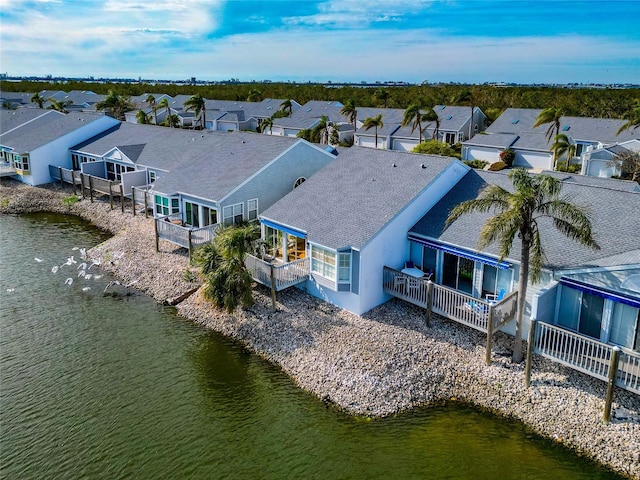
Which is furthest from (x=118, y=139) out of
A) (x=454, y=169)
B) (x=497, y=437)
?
(x=497, y=437)

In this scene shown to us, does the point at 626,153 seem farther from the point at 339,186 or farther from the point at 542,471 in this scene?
the point at 542,471

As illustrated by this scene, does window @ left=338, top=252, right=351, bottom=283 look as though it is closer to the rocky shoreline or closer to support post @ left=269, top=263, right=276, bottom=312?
the rocky shoreline

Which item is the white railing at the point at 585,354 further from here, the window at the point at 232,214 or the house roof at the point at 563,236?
the window at the point at 232,214

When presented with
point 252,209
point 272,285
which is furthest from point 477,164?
point 272,285

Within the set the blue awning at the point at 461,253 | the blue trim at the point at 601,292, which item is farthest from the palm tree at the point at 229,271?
the blue trim at the point at 601,292

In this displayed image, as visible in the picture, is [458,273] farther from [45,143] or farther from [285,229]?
[45,143]

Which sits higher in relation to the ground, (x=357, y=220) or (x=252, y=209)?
(x=357, y=220)

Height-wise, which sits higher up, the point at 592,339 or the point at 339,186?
the point at 339,186
